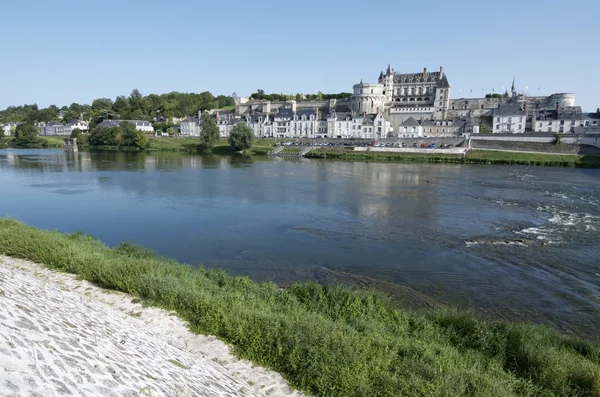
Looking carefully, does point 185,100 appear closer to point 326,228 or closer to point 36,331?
point 326,228

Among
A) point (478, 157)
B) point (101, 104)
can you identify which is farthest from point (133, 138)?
point (101, 104)

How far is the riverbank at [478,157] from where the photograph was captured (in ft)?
177

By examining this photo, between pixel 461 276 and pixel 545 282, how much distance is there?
9.22 feet

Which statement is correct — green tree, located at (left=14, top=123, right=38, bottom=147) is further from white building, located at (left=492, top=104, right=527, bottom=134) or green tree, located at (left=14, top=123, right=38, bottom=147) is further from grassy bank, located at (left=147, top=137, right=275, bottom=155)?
white building, located at (left=492, top=104, right=527, bottom=134)

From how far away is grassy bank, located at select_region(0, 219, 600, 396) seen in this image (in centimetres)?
609

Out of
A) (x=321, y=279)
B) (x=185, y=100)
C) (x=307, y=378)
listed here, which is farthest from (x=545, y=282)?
(x=185, y=100)

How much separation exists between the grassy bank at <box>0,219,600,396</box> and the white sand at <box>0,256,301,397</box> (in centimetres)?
43

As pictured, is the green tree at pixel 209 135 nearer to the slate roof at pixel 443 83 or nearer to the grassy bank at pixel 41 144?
the grassy bank at pixel 41 144

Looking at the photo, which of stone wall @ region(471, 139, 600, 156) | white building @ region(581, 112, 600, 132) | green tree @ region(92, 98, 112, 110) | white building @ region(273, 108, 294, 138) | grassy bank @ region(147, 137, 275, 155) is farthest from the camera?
green tree @ region(92, 98, 112, 110)

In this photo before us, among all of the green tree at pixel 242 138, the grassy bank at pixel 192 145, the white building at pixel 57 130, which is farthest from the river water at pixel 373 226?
the white building at pixel 57 130

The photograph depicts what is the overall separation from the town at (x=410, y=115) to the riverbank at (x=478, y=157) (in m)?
11.0

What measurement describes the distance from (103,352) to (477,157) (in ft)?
205

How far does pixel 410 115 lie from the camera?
87.9 m

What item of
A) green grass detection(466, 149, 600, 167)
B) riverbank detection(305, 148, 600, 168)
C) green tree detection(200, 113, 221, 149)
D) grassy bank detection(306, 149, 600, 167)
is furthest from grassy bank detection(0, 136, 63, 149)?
green grass detection(466, 149, 600, 167)
